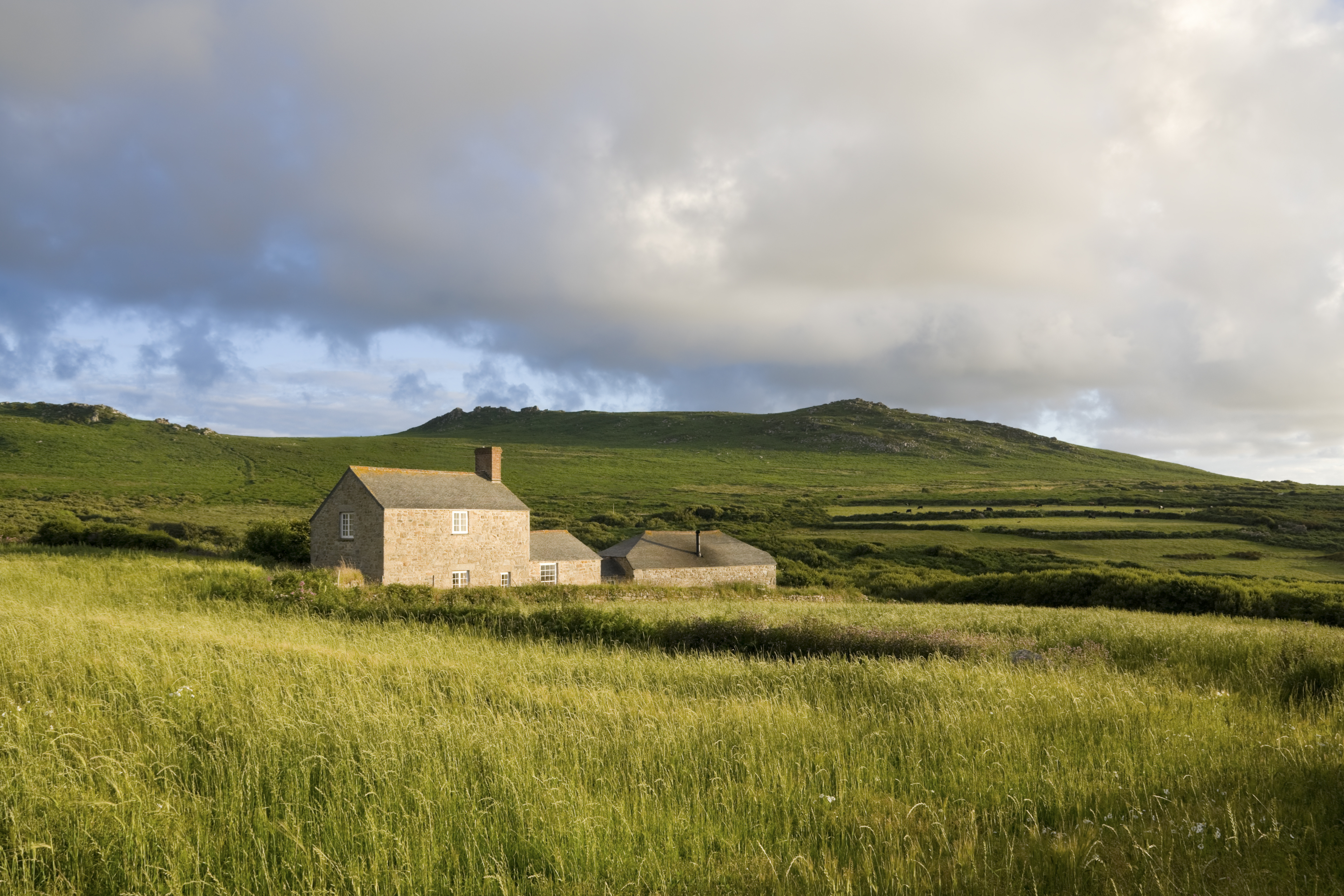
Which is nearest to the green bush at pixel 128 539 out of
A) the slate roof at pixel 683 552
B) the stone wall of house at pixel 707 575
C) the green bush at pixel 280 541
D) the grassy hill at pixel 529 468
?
the green bush at pixel 280 541

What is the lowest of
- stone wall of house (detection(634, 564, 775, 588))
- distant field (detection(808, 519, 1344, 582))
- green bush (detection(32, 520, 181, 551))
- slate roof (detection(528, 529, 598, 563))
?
stone wall of house (detection(634, 564, 775, 588))

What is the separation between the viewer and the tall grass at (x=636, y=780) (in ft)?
17.1

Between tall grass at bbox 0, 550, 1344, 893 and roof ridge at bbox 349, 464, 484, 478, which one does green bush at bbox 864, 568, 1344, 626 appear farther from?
roof ridge at bbox 349, 464, 484, 478

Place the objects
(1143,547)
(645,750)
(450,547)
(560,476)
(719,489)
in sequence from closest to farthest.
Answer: (645,750), (450,547), (1143,547), (719,489), (560,476)

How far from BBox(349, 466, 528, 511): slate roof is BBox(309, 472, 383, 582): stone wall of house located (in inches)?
28.2

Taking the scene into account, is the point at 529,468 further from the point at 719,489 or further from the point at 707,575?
the point at 707,575

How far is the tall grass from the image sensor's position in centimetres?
521

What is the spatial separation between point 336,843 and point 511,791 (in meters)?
1.36

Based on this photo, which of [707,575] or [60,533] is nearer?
[60,533]

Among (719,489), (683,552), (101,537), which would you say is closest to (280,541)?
(101,537)

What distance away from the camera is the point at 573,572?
5109 centimetres

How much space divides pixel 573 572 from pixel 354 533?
48.6 ft

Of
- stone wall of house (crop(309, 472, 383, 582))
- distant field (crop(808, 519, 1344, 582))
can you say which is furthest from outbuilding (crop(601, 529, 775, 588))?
distant field (crop(808, 519, 1344, 582))

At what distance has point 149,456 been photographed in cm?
13500
